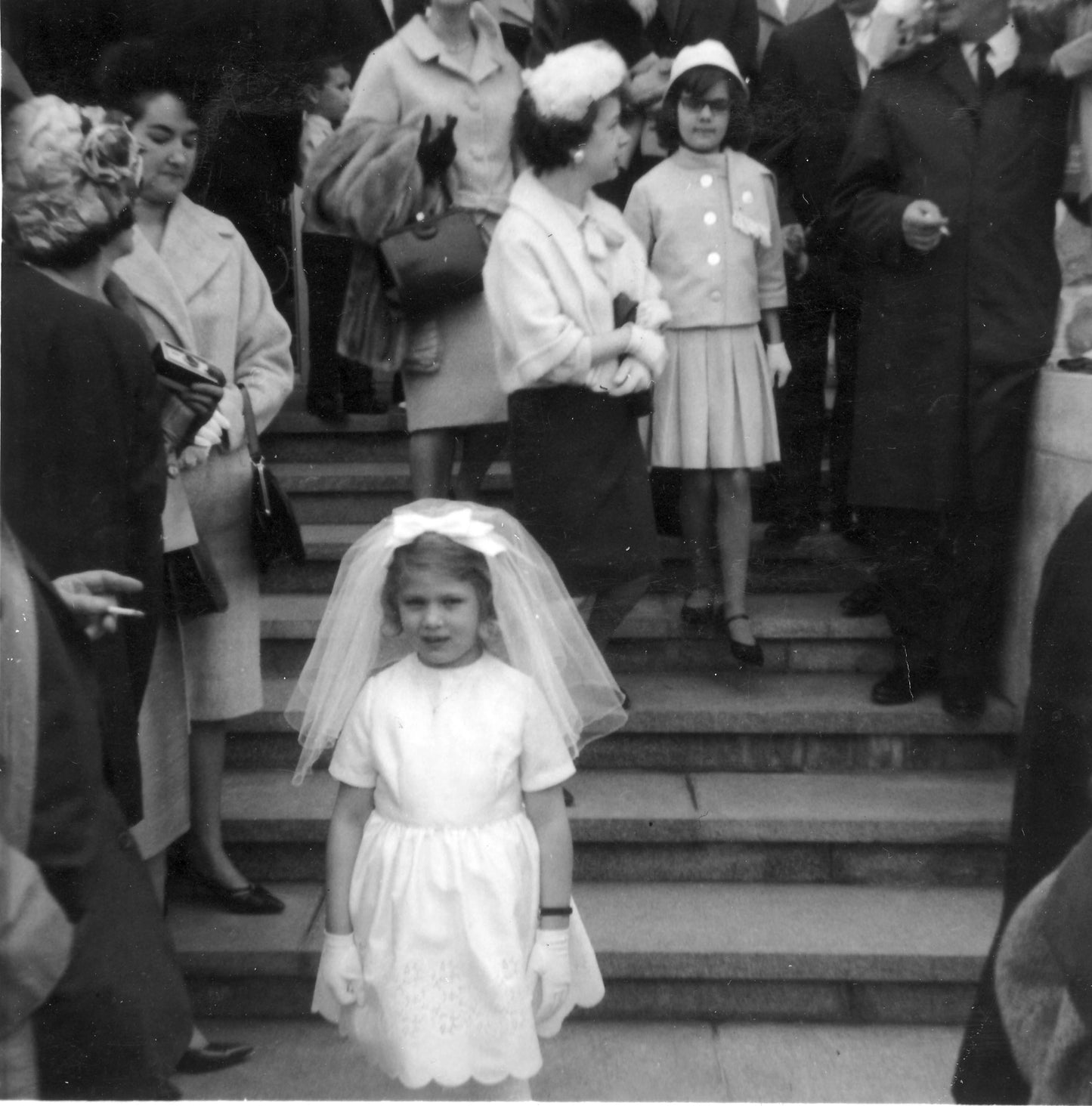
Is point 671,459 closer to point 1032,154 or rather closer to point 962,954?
point 1032,154

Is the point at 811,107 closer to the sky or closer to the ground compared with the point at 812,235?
closer to the sky

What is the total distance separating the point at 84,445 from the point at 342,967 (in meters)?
1.03

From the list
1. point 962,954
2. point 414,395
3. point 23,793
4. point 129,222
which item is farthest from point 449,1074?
point 414,395

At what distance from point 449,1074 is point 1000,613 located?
86.6 inches

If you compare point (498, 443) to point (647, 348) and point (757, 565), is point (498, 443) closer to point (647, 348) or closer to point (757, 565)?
point (647, 348)

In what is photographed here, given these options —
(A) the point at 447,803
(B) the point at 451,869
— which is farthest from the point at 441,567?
(B) the point at 451,869

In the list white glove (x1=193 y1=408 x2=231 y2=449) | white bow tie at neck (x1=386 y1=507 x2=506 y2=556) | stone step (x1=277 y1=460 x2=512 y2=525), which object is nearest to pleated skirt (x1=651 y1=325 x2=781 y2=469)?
stone step (x1=277 y1=460 x2=512 y2=525)

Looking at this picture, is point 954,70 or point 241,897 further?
point 954,70

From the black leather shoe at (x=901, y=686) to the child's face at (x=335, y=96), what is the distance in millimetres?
2158

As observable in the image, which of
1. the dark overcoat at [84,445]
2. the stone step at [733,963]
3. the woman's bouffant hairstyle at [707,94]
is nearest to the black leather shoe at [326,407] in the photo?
the woman's bouffant hairstyle at [707,94]

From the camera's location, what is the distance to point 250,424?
3527mm

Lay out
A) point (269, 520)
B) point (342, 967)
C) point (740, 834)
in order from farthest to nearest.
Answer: point (740, 834) → point (269, 520) → point (342, 967)

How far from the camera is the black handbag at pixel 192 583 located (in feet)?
10.7

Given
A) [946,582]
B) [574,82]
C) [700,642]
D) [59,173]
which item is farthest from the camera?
[700,642]
